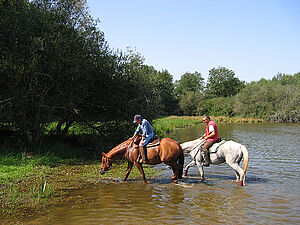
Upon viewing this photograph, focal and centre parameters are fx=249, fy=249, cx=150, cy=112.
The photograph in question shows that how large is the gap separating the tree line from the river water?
5.93m

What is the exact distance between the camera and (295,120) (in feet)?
156

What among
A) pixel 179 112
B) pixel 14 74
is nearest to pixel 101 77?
pixel 14 74

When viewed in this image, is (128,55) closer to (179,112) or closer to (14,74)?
(14,74)

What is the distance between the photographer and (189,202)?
750 cm

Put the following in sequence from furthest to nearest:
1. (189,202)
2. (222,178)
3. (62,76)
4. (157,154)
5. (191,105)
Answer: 1. (191,105)
2. (62,76)
3. (222,178)
4. (157,154)
5. (189,202)

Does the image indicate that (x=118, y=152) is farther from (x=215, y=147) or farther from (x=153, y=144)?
(x=215, y=147)

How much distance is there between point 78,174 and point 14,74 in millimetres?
5521

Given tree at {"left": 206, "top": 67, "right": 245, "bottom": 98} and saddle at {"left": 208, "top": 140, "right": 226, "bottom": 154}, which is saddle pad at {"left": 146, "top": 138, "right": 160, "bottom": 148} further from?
tree at {"left": 206, "top": 67, "right": 245, "bottom": 98}

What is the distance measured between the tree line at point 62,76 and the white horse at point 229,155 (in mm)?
6179

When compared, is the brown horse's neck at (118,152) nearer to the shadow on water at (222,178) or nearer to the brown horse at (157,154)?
the brown horse at (157,154)

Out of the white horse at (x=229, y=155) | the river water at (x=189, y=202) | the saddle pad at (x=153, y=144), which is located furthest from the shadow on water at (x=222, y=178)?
the saddle pad at (x=153, y=144)

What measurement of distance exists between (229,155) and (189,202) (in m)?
3.04

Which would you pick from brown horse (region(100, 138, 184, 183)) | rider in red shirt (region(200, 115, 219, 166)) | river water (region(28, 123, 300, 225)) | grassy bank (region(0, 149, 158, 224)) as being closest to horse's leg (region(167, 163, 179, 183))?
brown horse (region(100, 138, 184, 183))

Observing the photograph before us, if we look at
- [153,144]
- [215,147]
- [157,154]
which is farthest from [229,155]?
[153,144]
